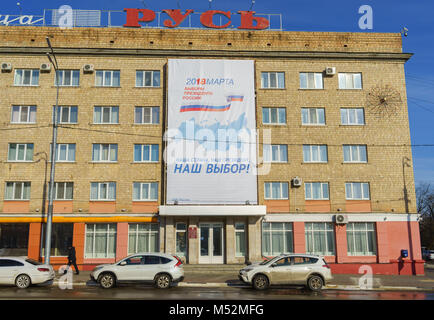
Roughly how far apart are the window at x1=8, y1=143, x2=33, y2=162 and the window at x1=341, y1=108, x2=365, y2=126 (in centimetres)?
2249

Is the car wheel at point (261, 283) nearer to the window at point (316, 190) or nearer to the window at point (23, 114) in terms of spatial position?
the window at point (316, 190)

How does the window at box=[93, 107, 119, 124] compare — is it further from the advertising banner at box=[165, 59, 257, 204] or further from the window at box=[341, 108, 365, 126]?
the window at box=[341, 108, 365, 126]

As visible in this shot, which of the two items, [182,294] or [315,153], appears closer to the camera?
[182,294]

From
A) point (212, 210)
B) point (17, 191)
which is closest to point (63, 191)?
point (17, 191)

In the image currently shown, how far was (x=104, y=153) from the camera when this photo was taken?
91.4 ft

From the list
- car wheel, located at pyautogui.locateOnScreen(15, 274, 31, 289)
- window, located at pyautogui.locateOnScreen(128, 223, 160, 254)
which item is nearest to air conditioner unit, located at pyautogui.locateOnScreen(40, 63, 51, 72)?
window, located at pyautogui.locateOnScreen(128, 223, 160, 254)

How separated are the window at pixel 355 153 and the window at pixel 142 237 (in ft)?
47.8

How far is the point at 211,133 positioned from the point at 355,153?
10.6 m

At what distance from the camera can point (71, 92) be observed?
1118 inches

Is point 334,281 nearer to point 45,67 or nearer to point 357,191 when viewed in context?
point 357,191

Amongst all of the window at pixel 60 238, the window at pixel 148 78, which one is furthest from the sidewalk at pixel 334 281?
the window at pixel 148 78

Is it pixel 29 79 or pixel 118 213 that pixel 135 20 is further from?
pixel 118 213

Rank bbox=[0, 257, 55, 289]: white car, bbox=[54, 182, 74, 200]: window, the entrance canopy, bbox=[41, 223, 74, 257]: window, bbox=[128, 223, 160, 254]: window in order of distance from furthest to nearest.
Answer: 1. bbox=[54, 182, 74, 200]: window
2. bbox=[128, 223, 160, 254]: window
3. bbox=[41, 223, 74, 257]: window
4. the entrance canopy
5. bbox=[0, 257, 55, 289]: white car

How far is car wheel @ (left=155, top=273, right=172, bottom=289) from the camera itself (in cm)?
1820
